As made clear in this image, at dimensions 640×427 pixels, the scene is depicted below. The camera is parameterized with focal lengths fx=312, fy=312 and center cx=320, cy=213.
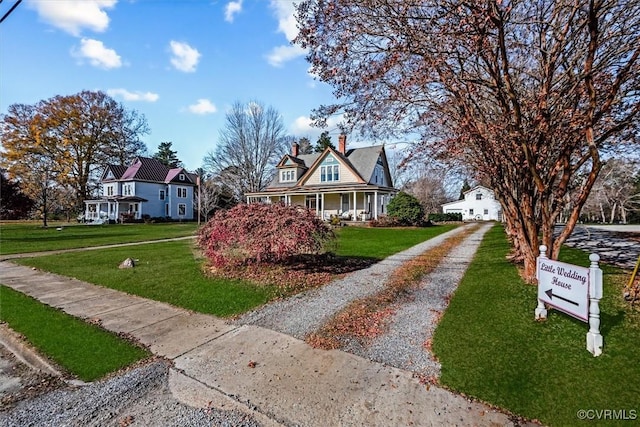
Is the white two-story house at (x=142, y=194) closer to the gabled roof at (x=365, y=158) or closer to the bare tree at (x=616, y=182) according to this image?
the gabled roof at (x=365, y=158)

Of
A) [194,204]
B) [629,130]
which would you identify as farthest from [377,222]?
[194,204]

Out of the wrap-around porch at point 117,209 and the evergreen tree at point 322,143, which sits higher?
the evergreen tree at point 322,143

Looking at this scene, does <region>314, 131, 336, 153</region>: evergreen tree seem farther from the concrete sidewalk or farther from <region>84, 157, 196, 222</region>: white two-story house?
the concrete sidewalk

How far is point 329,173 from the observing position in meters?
28.1

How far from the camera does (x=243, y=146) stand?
35.1 m

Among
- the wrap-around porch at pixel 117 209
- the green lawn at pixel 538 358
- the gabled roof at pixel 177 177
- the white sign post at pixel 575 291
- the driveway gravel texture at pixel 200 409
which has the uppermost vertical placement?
the gabled roof at pixel 177 177

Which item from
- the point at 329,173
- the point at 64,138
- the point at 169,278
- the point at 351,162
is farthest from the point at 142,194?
the point at 169,278

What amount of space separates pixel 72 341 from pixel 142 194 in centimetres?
3752

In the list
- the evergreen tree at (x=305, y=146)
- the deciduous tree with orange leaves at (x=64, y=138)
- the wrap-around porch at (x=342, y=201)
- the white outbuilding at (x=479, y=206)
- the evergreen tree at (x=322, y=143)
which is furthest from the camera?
the evergreen tree at (x=305, y=146)

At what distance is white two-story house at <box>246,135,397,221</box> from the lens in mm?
26844

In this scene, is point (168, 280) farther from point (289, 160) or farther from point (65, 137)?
point (65, 137)

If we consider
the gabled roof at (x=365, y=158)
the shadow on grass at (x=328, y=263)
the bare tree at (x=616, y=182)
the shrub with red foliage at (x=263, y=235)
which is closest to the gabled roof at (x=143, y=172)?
the gabled roof at (x=365, y=158)

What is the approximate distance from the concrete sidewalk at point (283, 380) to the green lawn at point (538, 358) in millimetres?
384

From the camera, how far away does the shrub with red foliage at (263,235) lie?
24.0 ft
